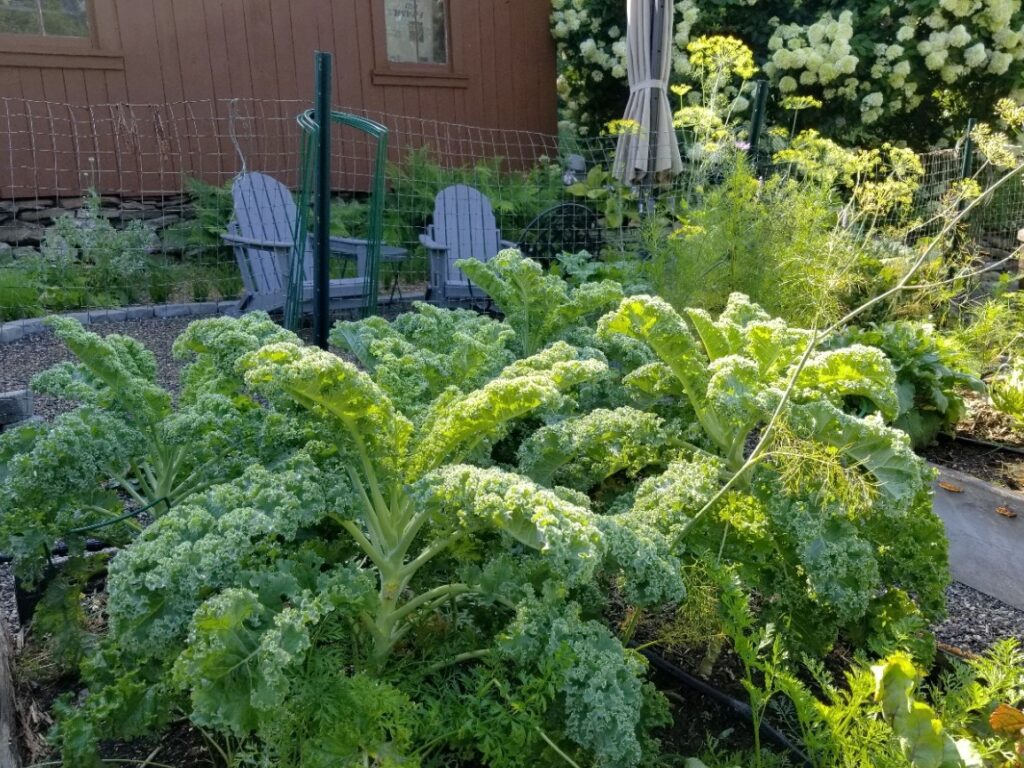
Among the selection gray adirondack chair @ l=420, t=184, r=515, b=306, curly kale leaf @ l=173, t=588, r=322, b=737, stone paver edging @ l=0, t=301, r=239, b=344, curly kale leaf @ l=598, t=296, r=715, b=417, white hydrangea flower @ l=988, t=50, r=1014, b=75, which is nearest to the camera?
curly kale leaf @ l=173, t=588, r=322, b=737

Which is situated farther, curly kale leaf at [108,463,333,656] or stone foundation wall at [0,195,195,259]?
stone foundation wall at [0,195,195,259]

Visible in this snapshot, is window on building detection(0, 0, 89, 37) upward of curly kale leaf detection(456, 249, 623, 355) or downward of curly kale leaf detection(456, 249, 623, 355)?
upward

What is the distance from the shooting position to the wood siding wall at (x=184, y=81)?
7.27m

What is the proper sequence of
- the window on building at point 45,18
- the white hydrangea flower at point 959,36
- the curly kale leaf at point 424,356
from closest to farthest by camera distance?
the curly kale leaf at point 424,356 < the window on building at point 45,18 < the white hydrangea flower at point 959,36

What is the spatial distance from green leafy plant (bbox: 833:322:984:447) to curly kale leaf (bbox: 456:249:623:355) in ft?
4.05

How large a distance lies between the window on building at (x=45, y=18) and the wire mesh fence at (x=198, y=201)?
619 mm

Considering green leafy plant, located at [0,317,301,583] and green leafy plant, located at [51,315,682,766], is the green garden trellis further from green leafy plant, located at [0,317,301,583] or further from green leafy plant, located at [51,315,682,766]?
green leafy plant, located at [51,315,682,766]

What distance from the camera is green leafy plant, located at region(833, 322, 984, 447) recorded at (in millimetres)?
3588

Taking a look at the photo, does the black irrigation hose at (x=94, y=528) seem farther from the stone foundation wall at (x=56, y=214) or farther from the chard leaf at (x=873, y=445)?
the stone foundation wall at (x=56, y=214)

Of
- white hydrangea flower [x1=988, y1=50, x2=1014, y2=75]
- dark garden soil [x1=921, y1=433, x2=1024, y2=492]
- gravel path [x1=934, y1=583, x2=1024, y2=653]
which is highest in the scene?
white hydrangea flower [x1=988, y1=50, x2=1014, y2=75]

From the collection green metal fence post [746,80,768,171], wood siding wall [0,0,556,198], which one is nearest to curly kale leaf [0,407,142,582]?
green metal fence post [746,80,768,171]

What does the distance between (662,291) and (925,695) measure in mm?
2379

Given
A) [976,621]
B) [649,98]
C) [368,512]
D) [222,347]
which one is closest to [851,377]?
[976,621]

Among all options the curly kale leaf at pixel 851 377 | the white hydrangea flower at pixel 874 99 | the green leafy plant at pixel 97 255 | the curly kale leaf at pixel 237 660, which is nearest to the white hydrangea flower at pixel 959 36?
the white hydrangea flower at pixel 874 99
